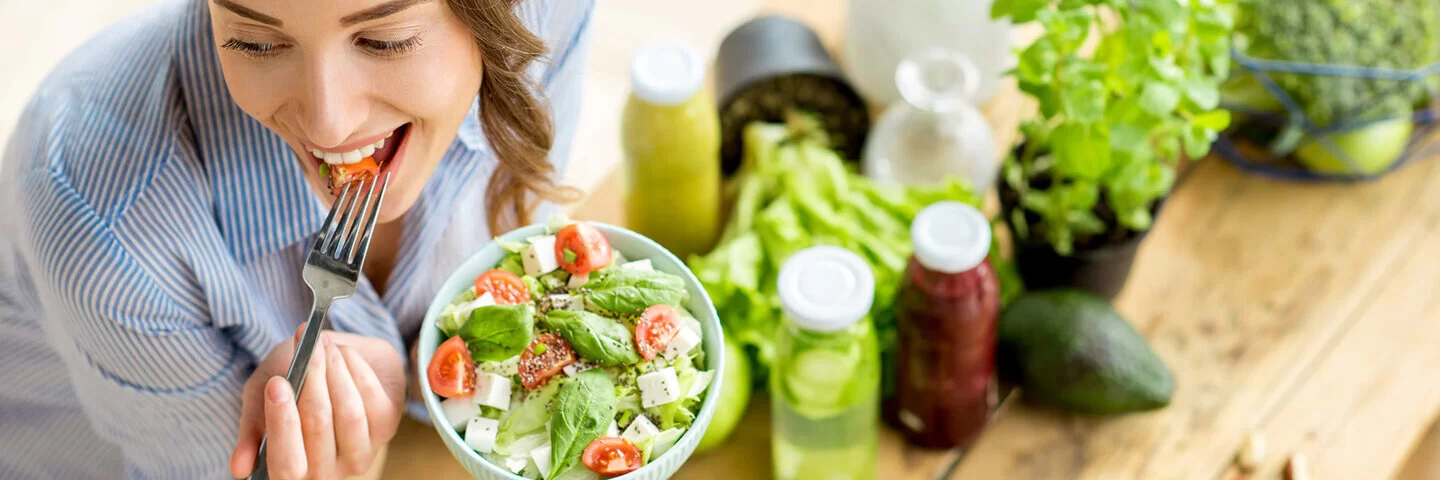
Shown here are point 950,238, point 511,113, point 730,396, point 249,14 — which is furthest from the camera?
point 730,396

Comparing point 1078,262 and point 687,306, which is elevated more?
point 687,306

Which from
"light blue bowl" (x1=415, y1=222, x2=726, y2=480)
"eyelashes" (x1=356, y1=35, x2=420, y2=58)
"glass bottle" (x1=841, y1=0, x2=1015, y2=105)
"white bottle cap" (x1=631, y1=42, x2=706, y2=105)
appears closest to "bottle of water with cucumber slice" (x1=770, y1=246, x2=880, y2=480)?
"light blue bowl" (x1=415, y1=222, x2=726, y2=480)

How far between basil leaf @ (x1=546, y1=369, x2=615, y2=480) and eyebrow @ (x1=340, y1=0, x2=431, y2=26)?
→ 0.86ft

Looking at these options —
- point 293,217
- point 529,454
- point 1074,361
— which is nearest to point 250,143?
point 293,217

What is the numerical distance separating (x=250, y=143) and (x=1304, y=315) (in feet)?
3.55

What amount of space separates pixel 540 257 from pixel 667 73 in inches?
15.8

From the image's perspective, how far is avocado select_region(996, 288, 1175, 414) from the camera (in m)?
1.12

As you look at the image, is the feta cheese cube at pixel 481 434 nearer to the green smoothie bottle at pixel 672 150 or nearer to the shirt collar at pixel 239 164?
the shirt collar at pixel 239 164

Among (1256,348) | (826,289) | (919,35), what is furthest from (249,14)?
(1256,348)

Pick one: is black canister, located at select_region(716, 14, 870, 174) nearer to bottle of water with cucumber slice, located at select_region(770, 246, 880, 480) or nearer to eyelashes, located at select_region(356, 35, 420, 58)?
bottle of water with cucumber slice, located at select_region(770, 246, 880, 480)

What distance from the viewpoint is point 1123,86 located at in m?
1.08

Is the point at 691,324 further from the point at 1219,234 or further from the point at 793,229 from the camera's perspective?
the point at 1219,234

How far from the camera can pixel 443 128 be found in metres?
0.84

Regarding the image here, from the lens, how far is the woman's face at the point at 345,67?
2.33 ft
